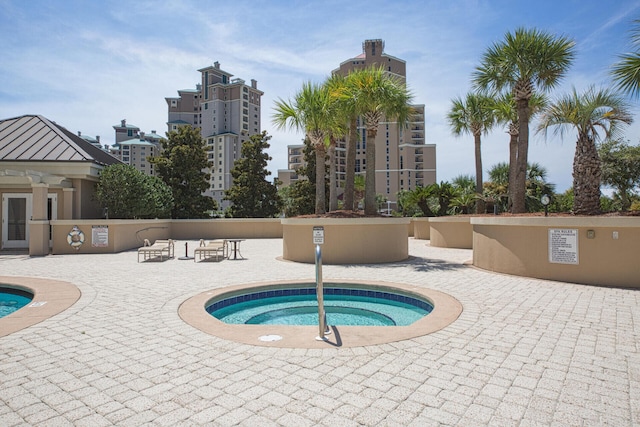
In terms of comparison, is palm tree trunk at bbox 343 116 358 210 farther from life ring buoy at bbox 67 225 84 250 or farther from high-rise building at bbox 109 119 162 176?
high-rise building at bbox 109 119 162 176

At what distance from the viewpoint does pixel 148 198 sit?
20.6 meters

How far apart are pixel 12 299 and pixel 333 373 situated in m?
9.00

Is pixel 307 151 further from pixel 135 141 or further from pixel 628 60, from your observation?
→ pixel 135 141

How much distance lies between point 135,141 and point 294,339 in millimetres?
125984

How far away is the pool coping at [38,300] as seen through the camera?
5742mm

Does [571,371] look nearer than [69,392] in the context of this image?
No

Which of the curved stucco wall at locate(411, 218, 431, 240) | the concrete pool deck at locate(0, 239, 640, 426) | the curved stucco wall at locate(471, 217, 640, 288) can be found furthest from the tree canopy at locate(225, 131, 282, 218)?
the concrete pool deck at locate(0, 239, 640, 426)

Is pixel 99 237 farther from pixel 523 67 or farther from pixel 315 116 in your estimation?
pixel 523 67

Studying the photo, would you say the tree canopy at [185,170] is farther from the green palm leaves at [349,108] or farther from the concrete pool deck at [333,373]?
the concrete pool deck at [333,373]

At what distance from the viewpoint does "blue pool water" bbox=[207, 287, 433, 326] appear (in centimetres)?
720

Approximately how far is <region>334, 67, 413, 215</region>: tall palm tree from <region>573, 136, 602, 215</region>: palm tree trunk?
5659 millimetres

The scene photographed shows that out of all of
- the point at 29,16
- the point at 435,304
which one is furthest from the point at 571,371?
the point at 29,16

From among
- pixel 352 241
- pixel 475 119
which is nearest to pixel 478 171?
pixel 475 119

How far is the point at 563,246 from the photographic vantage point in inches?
357
